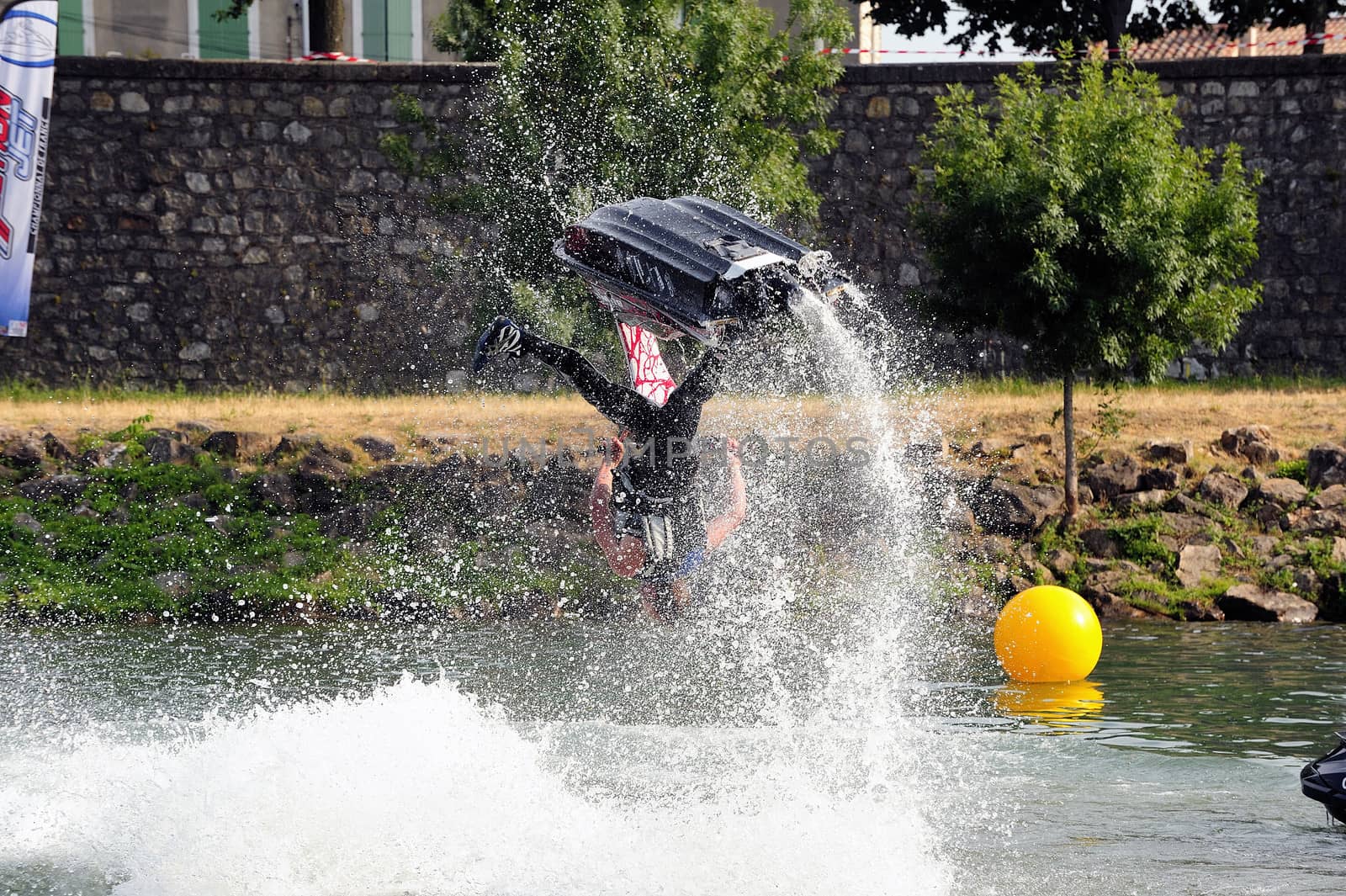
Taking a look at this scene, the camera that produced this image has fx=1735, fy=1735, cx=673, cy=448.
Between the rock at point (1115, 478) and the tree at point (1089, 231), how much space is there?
0.30 m

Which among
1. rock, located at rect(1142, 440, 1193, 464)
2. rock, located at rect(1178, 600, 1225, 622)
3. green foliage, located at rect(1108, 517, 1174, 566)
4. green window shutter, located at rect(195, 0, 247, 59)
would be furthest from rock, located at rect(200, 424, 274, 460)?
green window shutter, located at rect(195, 0, 247, 59)

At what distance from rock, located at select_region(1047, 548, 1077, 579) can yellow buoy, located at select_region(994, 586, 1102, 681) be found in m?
3.88

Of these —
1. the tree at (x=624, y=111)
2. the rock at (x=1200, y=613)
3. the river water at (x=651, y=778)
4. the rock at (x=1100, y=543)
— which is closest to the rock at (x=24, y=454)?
the river water at (x=651, y=778)

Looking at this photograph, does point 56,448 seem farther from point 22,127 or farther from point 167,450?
point 22,127

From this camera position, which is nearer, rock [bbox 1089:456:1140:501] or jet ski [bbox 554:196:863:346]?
jet ski [bbox 554:196:863:346]

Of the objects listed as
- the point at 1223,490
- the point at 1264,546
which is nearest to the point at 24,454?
the point at 1223,490

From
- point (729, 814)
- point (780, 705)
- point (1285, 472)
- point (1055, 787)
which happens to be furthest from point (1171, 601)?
point (729, 814)

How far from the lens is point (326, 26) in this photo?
22.6 m

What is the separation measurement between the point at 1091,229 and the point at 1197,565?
10.1 feet

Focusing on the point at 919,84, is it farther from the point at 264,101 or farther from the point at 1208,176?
the point at 264,101

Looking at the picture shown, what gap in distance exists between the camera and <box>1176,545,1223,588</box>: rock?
15.1 metres

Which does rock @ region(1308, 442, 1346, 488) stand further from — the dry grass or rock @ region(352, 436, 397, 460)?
rock @ region(352, 436, 397, 460)

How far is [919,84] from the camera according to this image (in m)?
21.1

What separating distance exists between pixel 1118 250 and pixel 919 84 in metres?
6.81
